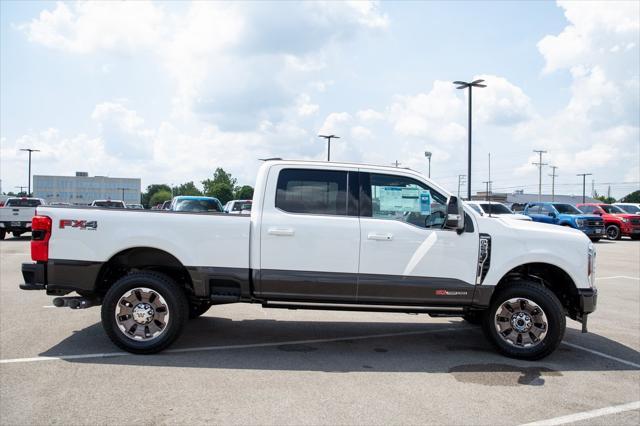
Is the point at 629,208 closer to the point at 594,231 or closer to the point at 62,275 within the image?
the point at 594,231

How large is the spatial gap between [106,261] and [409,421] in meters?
3.63

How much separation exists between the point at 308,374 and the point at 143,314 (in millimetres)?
1933

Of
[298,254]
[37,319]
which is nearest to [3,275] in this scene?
[37,319]

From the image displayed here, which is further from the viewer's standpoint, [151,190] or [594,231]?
[151,190]

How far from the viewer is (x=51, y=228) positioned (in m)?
5.81

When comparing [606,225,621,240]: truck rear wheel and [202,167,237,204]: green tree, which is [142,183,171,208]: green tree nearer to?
[202,167,237,204]: green tree

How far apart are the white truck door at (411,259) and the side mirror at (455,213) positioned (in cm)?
17

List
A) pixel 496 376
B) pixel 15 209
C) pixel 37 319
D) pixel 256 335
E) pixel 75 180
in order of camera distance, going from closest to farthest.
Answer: pixel 496 376 → pixel 256 335 → pixel 37 319 → pixel 15 209 → pixel 75 180

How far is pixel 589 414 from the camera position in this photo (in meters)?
4.34

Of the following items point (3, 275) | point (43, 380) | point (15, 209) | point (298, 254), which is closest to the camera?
point (43, 380)

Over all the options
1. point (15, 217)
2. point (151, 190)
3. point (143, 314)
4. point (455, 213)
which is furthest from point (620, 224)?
point (151, 190)

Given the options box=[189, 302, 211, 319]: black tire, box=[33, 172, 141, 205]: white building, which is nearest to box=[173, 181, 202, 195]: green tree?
box=[33, 172, 141, 205]: white building

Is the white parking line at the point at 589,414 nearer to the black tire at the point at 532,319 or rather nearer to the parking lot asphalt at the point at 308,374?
the parking lot asphalt at the point at 308,374

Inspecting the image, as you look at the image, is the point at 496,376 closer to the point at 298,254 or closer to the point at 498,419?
the point at 498,419
